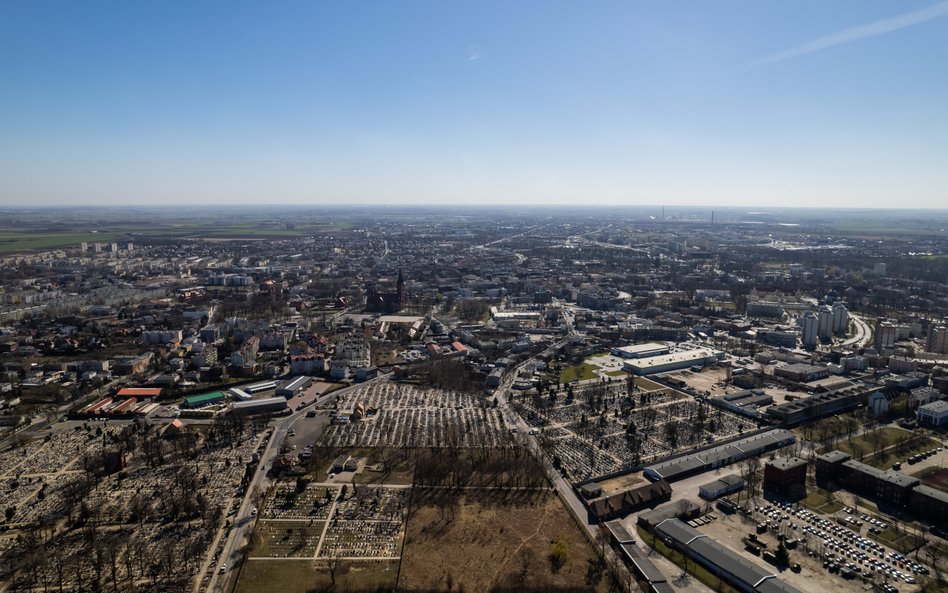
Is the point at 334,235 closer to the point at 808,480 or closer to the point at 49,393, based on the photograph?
the point at 49,393

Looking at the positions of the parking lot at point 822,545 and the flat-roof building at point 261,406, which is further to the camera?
the flat-roof building at point 261,406

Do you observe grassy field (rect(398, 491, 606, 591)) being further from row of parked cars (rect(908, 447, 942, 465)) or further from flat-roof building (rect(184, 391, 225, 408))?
flat-roof building (rect(184, 391, 225, 408))

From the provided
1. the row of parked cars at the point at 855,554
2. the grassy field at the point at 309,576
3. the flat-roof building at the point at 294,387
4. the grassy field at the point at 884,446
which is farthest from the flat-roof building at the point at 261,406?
the grassy field at the point at 884,446

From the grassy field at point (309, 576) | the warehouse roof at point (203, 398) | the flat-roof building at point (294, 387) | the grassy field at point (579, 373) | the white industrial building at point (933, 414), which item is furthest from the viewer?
the grassy field at point (579, 373)

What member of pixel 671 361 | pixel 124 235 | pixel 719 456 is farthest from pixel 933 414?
pixel 124 235

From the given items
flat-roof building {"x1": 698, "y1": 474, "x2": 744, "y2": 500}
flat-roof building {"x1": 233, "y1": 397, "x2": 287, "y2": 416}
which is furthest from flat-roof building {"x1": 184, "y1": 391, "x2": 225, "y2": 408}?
flat-roof building {"x1": 698, "y1": 474, "x2": 744, "y2": 500}

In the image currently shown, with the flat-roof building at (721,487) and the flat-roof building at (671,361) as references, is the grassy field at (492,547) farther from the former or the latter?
the flat-roof building at (671,361)
